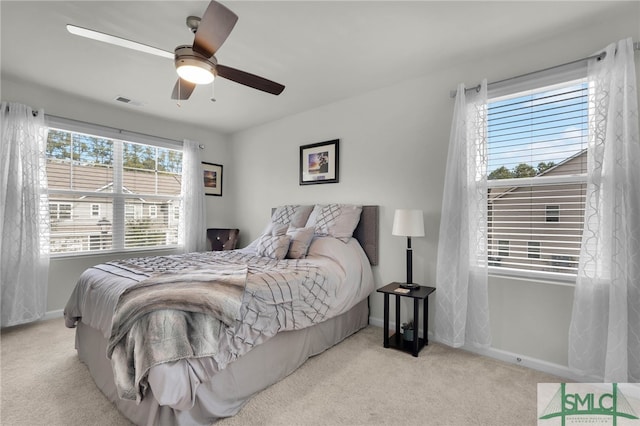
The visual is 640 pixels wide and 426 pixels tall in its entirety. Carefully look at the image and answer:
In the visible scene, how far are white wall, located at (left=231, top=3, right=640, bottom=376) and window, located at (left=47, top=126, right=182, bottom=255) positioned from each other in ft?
4.40

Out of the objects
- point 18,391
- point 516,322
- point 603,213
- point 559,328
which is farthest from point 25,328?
point 603,213

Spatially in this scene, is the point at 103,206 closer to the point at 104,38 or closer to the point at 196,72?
the point at 104,38

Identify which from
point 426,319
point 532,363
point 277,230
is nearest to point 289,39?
point 277,230

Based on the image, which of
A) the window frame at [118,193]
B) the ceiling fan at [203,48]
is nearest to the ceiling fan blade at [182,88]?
the ceiling fan at [203,48]

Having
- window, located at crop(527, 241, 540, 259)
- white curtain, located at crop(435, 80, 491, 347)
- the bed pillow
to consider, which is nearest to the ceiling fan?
the bed pillow

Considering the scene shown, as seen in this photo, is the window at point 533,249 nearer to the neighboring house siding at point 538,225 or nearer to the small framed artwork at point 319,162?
the neighboring house siding at point 538,225

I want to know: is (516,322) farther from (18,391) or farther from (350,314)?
(18,391)

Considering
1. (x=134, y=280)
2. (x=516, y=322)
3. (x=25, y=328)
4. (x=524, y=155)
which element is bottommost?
(x=25, y=328)

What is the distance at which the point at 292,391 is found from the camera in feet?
6.57

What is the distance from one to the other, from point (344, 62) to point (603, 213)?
226cm

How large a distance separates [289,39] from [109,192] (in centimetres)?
307

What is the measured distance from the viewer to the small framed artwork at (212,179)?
4.75 m

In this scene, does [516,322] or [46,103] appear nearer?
[516,322]

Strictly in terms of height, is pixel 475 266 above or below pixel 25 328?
above
